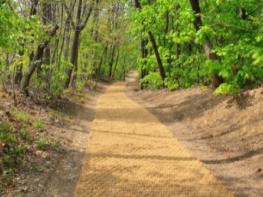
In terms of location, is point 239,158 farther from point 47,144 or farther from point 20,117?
point 20,117

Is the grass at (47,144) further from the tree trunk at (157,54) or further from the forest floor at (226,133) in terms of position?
the tree trunk at (157,54)

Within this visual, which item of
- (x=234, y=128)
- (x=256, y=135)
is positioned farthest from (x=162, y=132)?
(x=256, y=135)

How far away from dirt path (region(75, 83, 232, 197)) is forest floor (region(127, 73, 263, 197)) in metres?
0.43

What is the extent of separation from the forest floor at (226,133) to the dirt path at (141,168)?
1.42 feet

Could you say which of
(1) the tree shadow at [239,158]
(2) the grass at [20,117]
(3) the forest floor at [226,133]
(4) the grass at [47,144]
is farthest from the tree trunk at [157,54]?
(1) the tree shadow at [239,158]

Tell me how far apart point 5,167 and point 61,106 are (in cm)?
964

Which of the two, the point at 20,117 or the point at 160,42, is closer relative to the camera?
the point at 20,117

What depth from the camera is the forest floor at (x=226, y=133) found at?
758cm

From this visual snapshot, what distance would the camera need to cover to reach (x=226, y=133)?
10969 mm

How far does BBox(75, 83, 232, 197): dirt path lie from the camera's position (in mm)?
6750

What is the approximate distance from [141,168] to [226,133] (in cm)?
401

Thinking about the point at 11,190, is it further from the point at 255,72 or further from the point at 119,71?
the point at 119,71

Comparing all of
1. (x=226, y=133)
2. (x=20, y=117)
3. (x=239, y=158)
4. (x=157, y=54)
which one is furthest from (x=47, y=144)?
(x=157, y=54)

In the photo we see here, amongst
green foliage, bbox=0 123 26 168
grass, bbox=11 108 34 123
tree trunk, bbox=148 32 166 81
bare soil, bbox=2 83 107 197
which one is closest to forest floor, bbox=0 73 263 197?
bare soil, bbox=2 83 107 197
